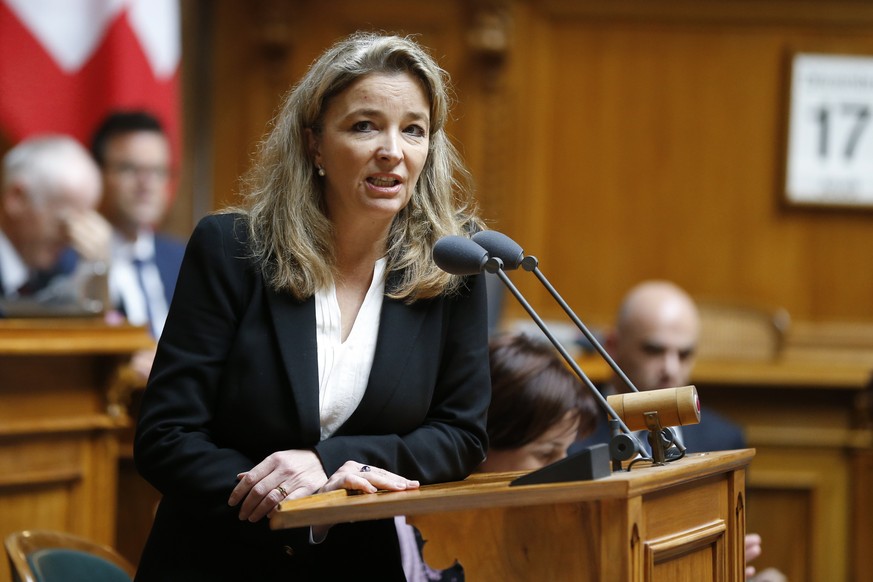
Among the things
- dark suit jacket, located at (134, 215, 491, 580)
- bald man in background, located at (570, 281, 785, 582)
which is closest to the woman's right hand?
dark suit jacket, located at (134, 215, 491, 580)

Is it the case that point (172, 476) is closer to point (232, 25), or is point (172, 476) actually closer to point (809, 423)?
point (809, 423)

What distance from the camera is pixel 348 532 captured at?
77.1 inches

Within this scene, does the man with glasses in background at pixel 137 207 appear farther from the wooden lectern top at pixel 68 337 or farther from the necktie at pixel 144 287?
the wooden lectern top at pixel 68 337

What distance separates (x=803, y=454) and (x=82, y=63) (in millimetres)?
3514

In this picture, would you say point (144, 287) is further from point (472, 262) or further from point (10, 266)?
point (472, 262)

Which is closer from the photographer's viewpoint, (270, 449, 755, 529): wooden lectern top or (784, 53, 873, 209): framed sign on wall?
(270, 449, 755, 529): wooden lectern top

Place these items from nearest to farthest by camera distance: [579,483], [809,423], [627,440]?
1. [579,483]
2. [627,440]
3. [809,423]

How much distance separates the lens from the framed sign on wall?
6359 mm

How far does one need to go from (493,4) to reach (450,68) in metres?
0.39

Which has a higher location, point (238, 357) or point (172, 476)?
point (238, 357)

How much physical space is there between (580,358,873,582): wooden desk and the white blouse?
2901 mm

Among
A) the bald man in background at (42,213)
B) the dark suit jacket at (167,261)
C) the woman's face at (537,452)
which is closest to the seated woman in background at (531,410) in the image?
the woman's face at (537,452)

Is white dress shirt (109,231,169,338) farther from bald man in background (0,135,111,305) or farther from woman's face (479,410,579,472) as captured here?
woman's face (479,410,579,472)

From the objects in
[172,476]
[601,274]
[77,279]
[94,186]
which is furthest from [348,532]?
[601,274]
